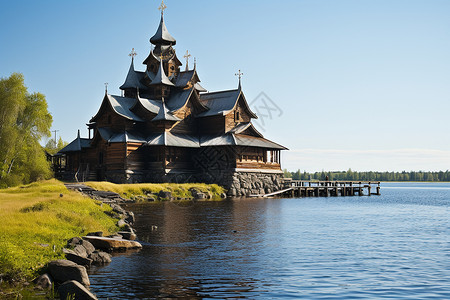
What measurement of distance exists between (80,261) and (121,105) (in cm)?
4739

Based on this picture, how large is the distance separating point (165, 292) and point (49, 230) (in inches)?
277

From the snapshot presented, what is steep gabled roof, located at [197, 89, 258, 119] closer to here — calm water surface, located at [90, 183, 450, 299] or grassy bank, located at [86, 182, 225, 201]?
grassy bank, located at [86, 182, 225, 201]

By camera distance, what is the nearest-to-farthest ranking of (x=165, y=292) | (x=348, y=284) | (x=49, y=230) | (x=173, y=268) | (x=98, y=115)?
(x=165, y=292) → (x=348, y=284) → (x=173, y=268) → (x=49, y=230) → (x=98, y=115)

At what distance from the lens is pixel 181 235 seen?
22.4 metres

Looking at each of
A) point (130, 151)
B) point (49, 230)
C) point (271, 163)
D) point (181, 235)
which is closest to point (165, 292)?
point (49, 230)

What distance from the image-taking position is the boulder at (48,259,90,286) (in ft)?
41.4

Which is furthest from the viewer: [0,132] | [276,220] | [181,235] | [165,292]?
[0,132]

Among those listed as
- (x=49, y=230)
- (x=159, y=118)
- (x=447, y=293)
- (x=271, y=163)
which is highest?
(x=159, y=118)

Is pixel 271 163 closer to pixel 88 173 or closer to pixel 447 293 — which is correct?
pixel 88 173

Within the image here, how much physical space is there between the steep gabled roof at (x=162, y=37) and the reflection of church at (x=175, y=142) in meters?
3.82

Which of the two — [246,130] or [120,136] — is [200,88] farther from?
[120,136]

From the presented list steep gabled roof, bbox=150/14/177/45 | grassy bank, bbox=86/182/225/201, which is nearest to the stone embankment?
grassy bank, bbox=86/182/225/201

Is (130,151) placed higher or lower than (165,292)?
higher

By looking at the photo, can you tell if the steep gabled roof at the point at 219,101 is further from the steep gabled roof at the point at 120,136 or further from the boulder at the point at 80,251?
the boulder at the point at 80,251
